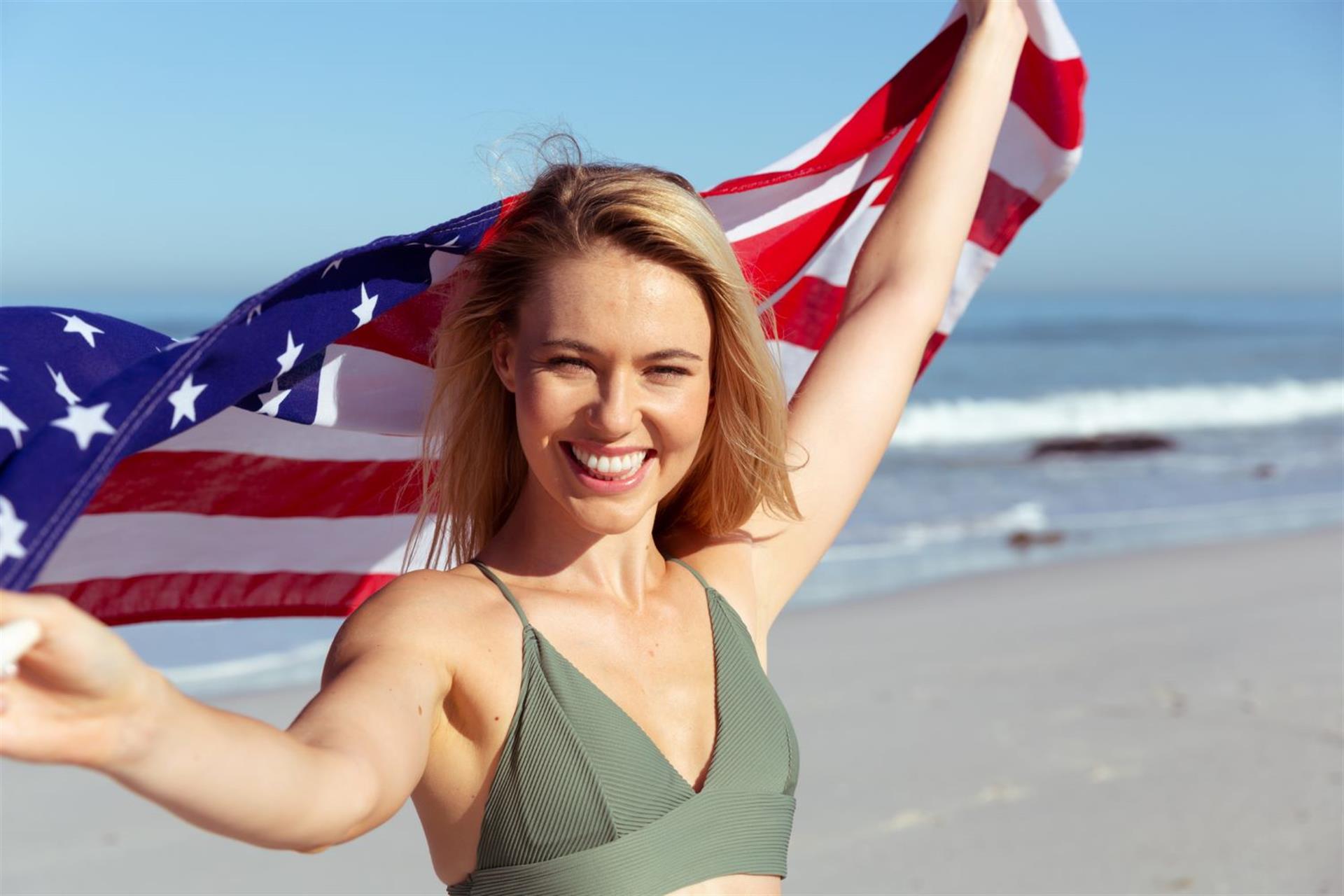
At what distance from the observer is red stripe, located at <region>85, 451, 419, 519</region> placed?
2.96 meters

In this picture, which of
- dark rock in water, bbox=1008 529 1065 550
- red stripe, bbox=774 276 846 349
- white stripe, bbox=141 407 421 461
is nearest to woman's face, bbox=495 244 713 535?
white stripe, bbox=141 407 421 461

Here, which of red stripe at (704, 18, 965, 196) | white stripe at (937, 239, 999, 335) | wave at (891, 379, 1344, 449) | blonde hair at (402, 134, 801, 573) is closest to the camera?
blonde hair at (402, 134, 801, 573)

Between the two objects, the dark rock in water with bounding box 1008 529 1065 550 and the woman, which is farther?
the dark rock in water with bounding box 1008 529 1065 550

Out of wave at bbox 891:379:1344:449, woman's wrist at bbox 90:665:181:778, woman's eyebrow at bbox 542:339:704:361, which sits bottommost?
wave at bbox 891:379:1344:449

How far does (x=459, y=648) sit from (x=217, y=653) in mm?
5613

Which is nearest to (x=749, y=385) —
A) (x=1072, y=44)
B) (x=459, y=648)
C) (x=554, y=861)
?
(x=459, y=648)

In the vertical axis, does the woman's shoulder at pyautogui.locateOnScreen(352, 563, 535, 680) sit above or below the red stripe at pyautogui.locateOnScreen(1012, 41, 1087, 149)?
below

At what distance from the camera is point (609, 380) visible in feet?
7.77

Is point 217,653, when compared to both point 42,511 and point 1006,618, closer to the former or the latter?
point 1006,618

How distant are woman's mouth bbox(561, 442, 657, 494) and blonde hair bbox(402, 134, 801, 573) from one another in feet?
0.97

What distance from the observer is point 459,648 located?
2256 millimetres

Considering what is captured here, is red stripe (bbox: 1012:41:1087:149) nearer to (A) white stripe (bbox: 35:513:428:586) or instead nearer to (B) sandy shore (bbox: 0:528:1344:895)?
(A) white stripe (bbox: 35:513:428:586)

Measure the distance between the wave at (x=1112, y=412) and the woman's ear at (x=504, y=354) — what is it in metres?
16.4

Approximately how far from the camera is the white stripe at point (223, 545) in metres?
3.00
